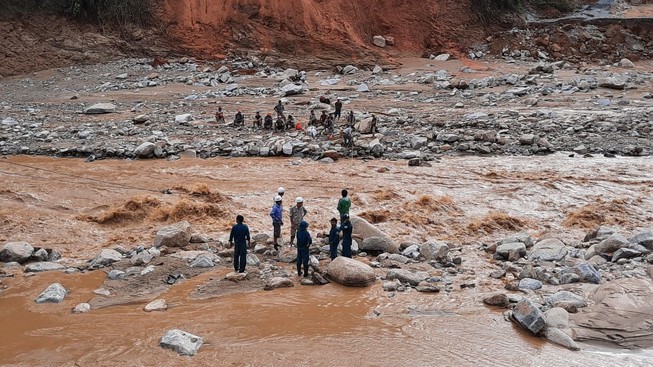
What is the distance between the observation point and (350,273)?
8.07m

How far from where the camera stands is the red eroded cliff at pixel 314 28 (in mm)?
25422

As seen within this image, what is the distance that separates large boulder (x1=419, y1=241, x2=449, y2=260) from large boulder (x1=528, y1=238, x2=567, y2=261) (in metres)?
1.21

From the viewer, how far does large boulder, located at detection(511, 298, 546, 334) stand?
259 inches

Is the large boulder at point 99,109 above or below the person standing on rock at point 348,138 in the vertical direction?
above

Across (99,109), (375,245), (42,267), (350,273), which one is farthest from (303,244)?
(99,109)

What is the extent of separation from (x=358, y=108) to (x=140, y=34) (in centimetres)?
1222

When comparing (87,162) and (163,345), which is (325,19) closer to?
(87,162)

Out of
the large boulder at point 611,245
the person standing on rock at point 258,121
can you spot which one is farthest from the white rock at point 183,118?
the large boulder at point 611,245

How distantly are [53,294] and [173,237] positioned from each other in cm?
218

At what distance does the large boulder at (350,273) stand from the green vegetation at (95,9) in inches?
835

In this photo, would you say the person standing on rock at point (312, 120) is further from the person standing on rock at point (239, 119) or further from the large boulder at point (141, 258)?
the large boulder at point (141, 258)

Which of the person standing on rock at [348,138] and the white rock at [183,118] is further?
the white rock at [183,118]

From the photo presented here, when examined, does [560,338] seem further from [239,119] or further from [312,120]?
[239,119]

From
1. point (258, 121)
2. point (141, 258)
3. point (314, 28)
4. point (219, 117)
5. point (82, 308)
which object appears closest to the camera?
point (82, 308)
